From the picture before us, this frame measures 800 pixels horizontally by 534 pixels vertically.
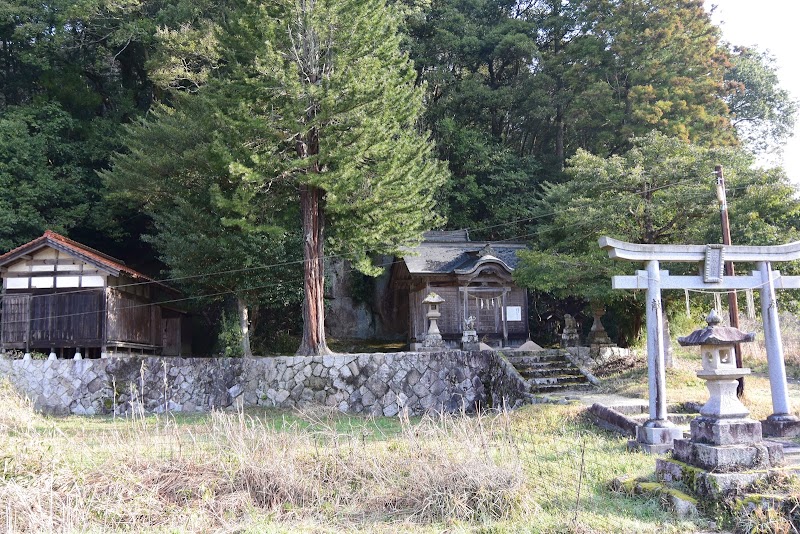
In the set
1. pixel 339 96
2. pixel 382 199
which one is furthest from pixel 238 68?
pixel 382 199

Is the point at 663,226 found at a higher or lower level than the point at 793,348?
higher

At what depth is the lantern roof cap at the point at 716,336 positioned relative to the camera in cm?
753

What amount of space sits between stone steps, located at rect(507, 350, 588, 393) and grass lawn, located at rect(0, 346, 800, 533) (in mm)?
6215

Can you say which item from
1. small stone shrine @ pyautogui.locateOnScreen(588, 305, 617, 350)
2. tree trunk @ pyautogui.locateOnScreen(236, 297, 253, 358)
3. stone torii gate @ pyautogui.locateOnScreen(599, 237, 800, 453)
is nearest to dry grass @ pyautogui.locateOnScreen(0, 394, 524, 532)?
stone torii gate @ pyautogui.locateOnScreen(599, 237, 800, 453)

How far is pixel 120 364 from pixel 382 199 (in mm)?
8241

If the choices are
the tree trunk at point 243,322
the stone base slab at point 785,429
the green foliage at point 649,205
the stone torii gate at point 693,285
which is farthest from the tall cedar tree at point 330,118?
the stone base slab at point 785,429

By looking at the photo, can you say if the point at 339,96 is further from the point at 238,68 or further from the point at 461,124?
the point at 461,124

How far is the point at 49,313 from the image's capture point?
17.3 metres

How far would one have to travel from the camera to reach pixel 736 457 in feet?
21.8

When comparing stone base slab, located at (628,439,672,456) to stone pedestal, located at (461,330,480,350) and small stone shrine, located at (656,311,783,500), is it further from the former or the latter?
stone pedestal, located at (461,330,480,350)

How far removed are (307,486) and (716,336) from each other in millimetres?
5182

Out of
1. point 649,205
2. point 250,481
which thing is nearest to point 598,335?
point 649,205

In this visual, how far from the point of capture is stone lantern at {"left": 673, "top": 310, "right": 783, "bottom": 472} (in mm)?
6664

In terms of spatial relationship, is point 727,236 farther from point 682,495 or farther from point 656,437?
point 682,495
